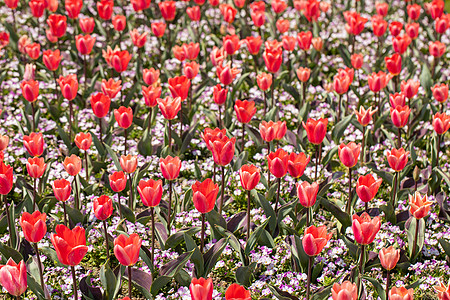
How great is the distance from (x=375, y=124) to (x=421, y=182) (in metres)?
0.86

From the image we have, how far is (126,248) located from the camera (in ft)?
10.1

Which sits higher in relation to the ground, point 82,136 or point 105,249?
point 82,136

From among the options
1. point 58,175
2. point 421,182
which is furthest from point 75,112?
point 421,182

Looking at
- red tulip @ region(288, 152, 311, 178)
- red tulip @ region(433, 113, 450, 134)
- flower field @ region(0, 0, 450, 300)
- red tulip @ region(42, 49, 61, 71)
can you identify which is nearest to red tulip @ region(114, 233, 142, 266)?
flower field @ region(0, 0, 450, 300)

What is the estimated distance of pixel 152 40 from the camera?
7.43m

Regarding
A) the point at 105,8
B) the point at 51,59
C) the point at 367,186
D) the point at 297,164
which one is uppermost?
the point at 105,8

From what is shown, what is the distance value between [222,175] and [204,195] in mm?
674

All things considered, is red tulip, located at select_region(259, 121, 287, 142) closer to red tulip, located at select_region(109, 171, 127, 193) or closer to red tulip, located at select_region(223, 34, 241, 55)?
red tulip, located at select_region(109, 171, 127, 193)

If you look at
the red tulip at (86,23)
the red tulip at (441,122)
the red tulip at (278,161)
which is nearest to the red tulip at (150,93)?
the red tulip at (278,161)

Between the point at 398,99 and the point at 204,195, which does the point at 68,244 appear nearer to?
the point at 204,195

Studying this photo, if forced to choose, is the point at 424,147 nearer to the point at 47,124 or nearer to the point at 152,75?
the point at 152,75

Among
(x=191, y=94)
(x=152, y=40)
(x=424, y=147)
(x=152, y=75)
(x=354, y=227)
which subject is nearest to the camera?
(x=354, y=227)

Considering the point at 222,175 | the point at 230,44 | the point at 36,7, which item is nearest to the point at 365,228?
the point at 222,175

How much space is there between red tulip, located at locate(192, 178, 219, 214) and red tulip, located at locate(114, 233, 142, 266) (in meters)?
0.44
